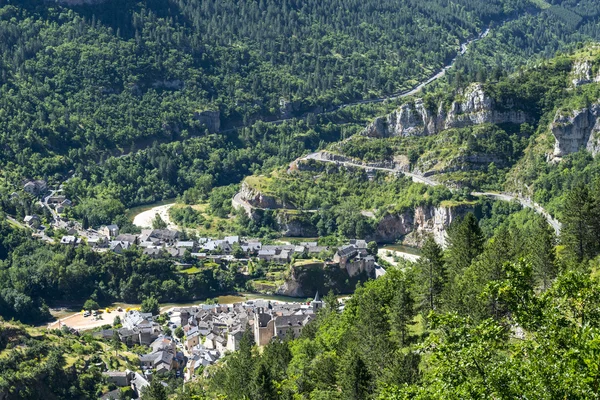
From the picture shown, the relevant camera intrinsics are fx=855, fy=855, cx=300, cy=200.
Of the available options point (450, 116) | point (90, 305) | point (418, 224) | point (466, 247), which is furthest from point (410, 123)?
point (466, 247)

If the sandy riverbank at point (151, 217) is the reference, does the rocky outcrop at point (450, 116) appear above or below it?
above

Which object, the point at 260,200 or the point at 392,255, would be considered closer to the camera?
the point at 392,255

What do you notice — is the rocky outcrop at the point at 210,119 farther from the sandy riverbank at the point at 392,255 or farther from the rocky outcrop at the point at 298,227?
the sandy riverbank at the point at 392,255

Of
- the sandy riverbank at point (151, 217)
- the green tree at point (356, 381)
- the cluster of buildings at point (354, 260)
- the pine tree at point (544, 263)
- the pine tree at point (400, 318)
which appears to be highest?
the pine tree at point (544, 263)

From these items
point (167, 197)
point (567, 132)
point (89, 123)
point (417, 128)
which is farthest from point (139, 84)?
point (567, 132)

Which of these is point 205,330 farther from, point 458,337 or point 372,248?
point 458,337

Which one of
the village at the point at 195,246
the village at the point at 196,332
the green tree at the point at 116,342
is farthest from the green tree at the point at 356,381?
the village at the point at 195,246

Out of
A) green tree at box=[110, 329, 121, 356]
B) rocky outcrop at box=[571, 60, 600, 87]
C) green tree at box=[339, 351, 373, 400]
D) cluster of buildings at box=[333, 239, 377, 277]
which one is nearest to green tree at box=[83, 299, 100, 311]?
green tree at box=[110, 329, 121, 356]

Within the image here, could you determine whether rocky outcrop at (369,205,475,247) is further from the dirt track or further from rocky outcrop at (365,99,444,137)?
the dirt track
